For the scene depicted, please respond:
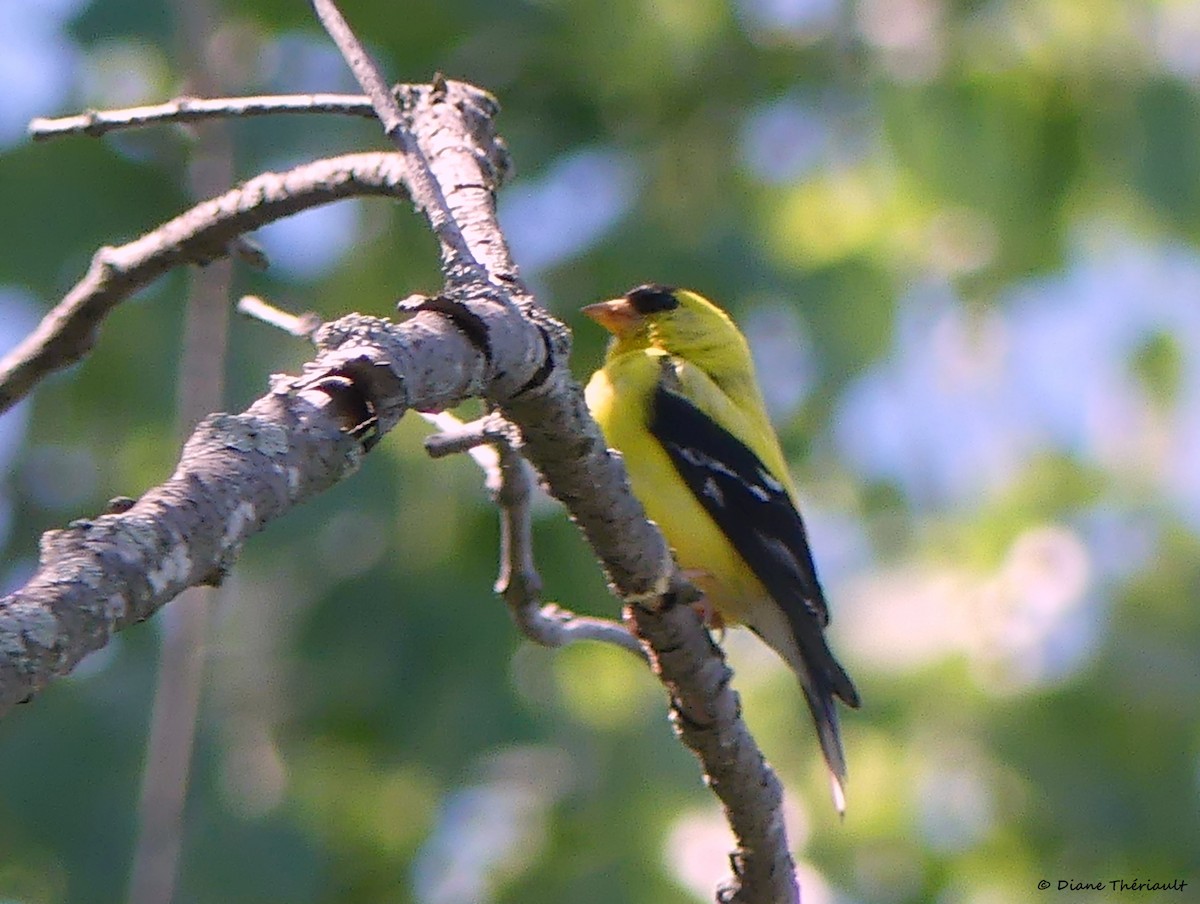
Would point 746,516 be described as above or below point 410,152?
above

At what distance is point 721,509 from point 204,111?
74.3 inches

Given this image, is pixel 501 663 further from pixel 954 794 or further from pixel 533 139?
pixel 533 139

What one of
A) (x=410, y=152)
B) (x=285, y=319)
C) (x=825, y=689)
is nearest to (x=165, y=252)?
(x=285, y=319)

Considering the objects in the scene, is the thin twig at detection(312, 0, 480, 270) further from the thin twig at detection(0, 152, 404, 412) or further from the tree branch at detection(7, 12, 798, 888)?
the thin twig at detection(0, 152, 404, 412)

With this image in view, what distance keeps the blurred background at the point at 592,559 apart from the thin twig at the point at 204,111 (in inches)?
129

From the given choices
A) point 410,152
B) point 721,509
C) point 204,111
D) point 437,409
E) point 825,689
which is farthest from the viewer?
point 721,509

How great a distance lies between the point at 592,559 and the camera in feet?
19.3

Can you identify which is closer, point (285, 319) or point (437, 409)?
point (437, 409)

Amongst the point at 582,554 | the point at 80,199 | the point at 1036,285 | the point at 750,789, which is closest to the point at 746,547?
the point at 750,789

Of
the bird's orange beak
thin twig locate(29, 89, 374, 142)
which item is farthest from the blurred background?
thin twig locate(29, 89, 374, 142)

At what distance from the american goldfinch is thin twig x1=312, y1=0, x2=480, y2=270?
186 centimetres

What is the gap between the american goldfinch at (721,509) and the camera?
346cm

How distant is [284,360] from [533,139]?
1667 mm

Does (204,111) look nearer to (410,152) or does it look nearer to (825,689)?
(410,152)
